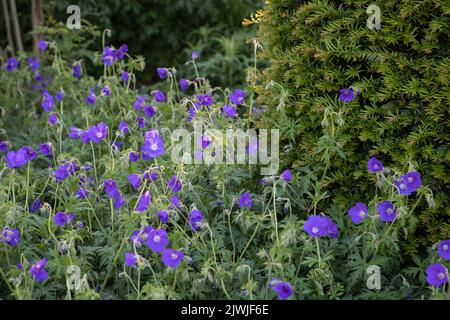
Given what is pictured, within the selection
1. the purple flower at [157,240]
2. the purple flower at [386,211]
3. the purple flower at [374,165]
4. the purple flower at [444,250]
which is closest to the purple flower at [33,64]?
the purple flower at [157,240]

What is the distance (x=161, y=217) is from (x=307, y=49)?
109 centimetres

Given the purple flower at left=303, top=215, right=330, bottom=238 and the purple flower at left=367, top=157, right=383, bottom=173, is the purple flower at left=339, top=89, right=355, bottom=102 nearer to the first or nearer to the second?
the purple flower at left=367, top=157, right=383, bottom=173

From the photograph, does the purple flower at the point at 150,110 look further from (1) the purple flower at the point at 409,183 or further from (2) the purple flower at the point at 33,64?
(2) the purple flower at the point at 33,64

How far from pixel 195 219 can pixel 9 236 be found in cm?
79

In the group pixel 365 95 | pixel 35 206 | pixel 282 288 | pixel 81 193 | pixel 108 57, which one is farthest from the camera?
pixel 108 57

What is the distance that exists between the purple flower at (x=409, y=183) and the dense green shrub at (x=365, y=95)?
0.43 ft

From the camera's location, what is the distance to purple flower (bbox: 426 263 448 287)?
2455 mm

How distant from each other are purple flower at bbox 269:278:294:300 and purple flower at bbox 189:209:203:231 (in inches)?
17.3

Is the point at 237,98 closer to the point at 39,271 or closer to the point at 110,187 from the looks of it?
the point at 110,187

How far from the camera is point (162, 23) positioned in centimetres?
654

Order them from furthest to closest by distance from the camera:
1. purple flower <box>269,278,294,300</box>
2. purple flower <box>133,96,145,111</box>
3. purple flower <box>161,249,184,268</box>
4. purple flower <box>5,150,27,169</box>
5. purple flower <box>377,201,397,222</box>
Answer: purple flower <box>133,96,145,111</box>, purple flower <box>5,150,27,169</box>, purple flower <box>377,201,397,222</box>, purple flower <box>161,249,184,268</box>, purple flower <box>269,278,294,300</box>

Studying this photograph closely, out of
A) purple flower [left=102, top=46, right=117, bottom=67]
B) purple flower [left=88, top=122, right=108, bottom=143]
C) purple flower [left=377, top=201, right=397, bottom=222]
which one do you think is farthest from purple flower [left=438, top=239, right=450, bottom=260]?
purple flower [left=102, top=46, right=117, bottom=67]

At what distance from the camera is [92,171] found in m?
3.67

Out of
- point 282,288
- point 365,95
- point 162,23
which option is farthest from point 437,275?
point 162,23
